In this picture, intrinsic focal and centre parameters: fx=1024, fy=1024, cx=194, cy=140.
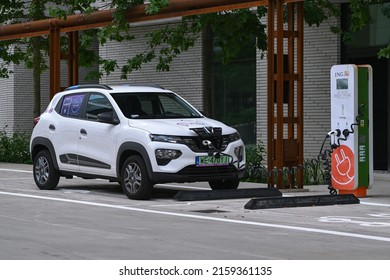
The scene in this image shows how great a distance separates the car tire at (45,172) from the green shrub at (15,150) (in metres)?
10.9

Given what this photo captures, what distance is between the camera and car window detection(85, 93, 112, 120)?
55.1ft

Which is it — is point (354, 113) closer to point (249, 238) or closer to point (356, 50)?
point (249, 238)

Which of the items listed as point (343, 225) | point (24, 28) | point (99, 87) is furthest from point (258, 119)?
point (343, 225)

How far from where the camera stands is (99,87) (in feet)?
56.5

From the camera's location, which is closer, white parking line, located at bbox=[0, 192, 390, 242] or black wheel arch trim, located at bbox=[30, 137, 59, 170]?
white parking line, located at bbox=[0, 192, 390, 242]

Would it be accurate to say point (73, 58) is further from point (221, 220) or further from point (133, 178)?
point (221, 220)

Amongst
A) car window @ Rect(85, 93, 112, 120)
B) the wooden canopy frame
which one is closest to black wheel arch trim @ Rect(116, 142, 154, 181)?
car window @ Rect(85, 93, 112, 120)

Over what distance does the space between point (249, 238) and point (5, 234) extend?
8.90 ft

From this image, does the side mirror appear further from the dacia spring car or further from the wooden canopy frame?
the wooden canopy frame

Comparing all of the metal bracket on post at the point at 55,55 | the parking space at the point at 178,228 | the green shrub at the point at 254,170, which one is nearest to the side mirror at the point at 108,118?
the parking space at the point at 178,228

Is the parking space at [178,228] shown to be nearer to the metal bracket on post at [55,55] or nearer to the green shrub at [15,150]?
the metal bracket on post at [55,55]

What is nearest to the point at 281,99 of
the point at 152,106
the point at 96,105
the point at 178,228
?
the point at 152,106

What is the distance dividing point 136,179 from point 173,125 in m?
1.01

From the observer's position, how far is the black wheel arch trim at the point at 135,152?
1552 cm
